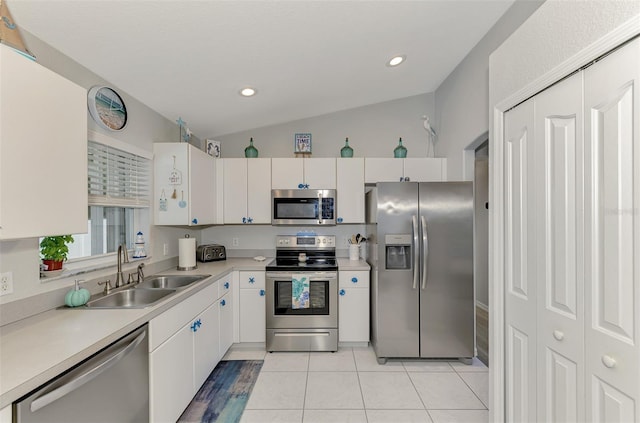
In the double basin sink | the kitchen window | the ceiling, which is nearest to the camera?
the ceiling

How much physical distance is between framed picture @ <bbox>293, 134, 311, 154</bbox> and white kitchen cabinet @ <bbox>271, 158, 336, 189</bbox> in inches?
8.5

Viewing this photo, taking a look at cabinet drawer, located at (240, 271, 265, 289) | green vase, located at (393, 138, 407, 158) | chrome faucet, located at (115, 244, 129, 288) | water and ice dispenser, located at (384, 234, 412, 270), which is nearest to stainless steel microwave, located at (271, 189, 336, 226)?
cabinet drawer, located at (240, 271, 265, 289)

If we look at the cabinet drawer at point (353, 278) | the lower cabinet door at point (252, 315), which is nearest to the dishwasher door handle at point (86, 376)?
the lower cabinet door at point (252, 315)

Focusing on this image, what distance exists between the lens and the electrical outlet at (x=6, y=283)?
145 cm

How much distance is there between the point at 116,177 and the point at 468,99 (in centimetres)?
325

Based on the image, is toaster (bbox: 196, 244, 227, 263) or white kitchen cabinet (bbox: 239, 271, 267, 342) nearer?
white kitchen cabinet (bbox: 239, 271, 267, 342)

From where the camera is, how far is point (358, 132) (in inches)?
150

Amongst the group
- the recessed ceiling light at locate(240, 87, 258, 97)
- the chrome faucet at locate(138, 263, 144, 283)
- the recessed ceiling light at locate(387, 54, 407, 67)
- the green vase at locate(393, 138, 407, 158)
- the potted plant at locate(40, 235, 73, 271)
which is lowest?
the chrome faucet at locate(138, 263, 144, 283)

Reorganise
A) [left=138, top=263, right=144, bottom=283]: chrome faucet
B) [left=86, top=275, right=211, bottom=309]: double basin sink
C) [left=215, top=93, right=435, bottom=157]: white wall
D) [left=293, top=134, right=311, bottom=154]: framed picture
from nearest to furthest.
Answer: [left=86, top=275, right=211, bottom=309]: double basin sink < [left=138, top=263, right=144, bottom=283]: chrome faucet < [left=293, top=134, right=311, bottom=154]: framed picture < [left=215, top=93, right=435, bottom=157]: white wall

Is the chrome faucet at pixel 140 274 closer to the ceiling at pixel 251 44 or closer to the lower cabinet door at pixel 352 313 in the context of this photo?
the ceiling at pixel 251 44

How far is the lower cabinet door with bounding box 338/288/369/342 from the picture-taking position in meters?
3.06

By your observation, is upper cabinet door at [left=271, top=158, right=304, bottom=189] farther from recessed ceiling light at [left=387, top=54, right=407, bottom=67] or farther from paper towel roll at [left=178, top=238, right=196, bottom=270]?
recessed ceiling light at [left=387, top=54, right=407, bottom=67]

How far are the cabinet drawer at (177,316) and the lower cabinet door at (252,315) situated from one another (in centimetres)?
53

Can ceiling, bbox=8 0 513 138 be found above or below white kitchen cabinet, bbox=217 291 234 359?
above
